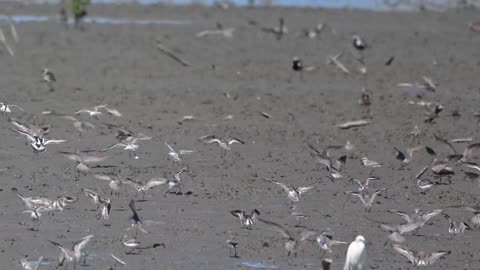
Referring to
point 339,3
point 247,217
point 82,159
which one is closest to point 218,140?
point 82,159

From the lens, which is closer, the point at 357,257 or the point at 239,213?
the point at 357,257

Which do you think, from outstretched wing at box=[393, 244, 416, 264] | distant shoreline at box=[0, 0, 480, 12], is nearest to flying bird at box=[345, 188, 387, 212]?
outstretched wing at box=[393, 244, 416, 264]

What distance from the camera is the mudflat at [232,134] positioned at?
419 inches

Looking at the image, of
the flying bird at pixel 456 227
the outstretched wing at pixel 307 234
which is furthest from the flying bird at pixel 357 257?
the flying bird at pixel 456 227

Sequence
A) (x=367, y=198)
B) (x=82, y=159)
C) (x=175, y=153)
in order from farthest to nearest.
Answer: (x=175, y=153)
(x=82, y=159)
(x=367, y=198)

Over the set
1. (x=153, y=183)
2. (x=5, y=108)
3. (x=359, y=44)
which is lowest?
(x=359, y=44)

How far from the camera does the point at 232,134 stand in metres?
15.9

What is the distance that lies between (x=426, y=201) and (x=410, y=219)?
5.62 ft

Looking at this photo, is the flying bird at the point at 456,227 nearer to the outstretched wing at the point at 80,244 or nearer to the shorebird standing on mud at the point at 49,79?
the outstretched wing at the point at 80,244

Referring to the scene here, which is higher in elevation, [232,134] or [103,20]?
[232,134]

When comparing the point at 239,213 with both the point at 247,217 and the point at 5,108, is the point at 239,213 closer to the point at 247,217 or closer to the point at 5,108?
the point at 247,217

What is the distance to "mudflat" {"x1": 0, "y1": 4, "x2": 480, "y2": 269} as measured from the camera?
10.6 meters

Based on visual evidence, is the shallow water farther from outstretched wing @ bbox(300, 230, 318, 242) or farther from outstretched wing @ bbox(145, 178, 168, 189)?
outstretched wing @ bbox(300, 230, 318, 242)

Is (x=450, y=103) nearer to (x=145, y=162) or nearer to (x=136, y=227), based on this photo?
(x=145, y=162)
